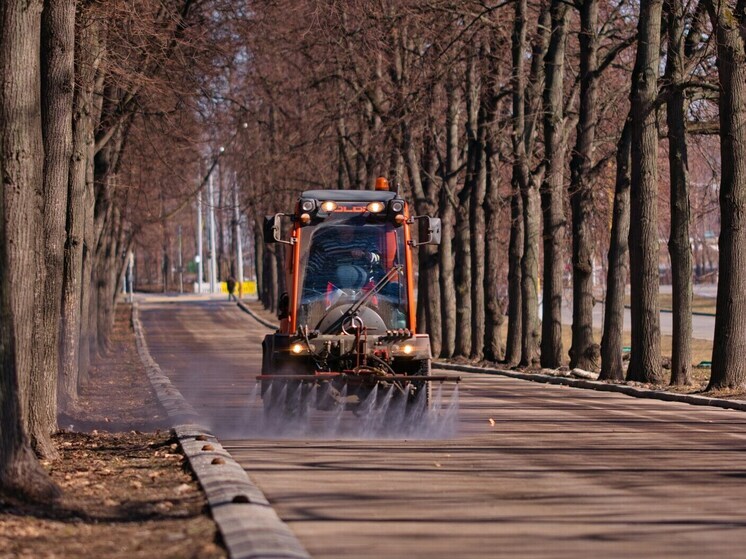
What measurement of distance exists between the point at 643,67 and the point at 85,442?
1438cm

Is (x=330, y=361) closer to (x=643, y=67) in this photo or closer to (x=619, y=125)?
(x=643, y=67)

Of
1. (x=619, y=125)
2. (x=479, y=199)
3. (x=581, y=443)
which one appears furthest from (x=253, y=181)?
(x=581, y=443)

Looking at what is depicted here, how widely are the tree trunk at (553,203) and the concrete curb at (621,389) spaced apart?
1229 millimetres

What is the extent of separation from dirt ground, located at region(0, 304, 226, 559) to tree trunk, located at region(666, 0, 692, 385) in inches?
448

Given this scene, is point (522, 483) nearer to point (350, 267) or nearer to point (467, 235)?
point (350, 267)

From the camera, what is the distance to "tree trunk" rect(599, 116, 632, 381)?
27.7 meters

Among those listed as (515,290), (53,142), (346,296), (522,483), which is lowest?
(522,483)

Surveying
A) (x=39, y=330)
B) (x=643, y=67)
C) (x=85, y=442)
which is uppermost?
(x=643, y=67)

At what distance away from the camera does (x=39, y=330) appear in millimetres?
13586

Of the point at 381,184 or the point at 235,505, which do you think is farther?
the point at 381,184

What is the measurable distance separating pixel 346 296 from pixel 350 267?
41cm

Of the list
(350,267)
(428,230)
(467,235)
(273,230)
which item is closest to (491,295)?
(467,235)

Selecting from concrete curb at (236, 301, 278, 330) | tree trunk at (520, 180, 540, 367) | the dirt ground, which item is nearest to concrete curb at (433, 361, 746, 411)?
tree trunk at (520, 180, 540, 367)

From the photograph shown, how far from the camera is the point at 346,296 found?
18.2 m
